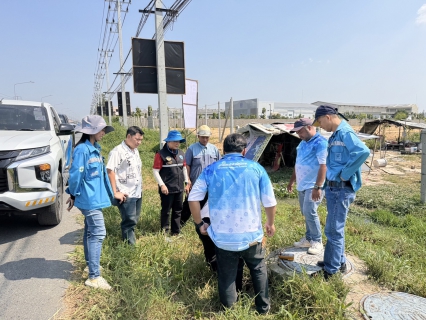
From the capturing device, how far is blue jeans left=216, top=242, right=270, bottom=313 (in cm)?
228

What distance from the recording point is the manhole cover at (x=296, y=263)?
298 centimetres

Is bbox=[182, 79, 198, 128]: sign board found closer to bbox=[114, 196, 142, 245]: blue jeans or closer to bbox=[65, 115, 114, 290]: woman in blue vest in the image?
bbox=[114, 196, 142, 245]: blue jeans

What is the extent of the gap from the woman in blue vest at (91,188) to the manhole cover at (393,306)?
7.96 ft

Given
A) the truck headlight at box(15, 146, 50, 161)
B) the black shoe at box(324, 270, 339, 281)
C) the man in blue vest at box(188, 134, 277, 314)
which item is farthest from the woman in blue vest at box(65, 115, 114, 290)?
the black shoe at box(324, 270, 339, 281)

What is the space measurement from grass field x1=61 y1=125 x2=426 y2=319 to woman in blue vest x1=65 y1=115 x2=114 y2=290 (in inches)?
11.6

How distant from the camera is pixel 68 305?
103 inches

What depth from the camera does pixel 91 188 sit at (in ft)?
9.01

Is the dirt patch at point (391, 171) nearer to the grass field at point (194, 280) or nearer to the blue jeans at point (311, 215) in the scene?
the grass field at point (194, 280)

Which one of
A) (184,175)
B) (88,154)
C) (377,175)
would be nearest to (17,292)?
(88,154)

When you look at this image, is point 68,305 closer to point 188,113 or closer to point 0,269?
point 0,269

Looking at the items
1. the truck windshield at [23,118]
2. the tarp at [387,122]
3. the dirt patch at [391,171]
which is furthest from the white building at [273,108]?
the truck windshield at [23,118]

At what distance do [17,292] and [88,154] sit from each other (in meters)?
1.56

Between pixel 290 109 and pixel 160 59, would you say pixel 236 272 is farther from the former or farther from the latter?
pixel 290 109

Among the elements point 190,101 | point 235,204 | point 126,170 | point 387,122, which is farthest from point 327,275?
point 387,122
